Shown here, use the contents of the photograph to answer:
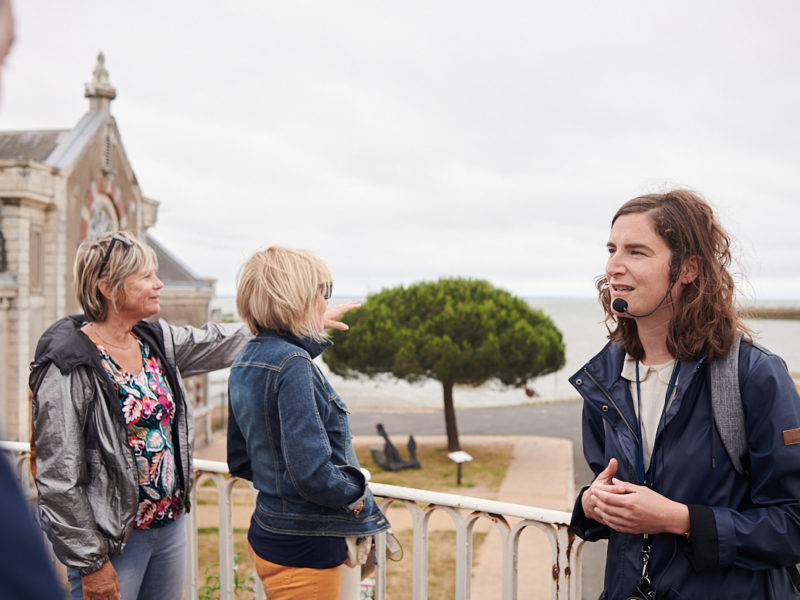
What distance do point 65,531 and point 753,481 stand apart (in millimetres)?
2341

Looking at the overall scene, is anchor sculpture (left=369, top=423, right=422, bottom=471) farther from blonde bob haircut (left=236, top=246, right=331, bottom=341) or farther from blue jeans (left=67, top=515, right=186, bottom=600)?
blonde bob haircut (left=236, top=246, right=331, bottom=341)

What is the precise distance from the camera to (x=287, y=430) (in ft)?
7.11

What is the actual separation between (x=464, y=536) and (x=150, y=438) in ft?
4.53

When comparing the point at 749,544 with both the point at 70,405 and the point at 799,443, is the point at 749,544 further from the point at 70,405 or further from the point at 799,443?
the point at 70,405

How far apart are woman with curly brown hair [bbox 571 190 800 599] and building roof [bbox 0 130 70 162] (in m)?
19.2

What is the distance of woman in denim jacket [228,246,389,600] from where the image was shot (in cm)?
221

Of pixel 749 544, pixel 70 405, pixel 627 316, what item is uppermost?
pixel 627 316

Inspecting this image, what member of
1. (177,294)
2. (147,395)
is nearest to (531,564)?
(147,395)

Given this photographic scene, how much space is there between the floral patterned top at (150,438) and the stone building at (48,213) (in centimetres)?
1369

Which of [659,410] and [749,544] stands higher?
[659,410]

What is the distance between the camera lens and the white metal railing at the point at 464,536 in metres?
2.50

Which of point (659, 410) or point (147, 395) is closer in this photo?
point (659, 410)

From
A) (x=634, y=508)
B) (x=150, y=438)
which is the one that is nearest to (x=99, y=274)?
(x=150, y=438)

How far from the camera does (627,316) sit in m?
2.12
